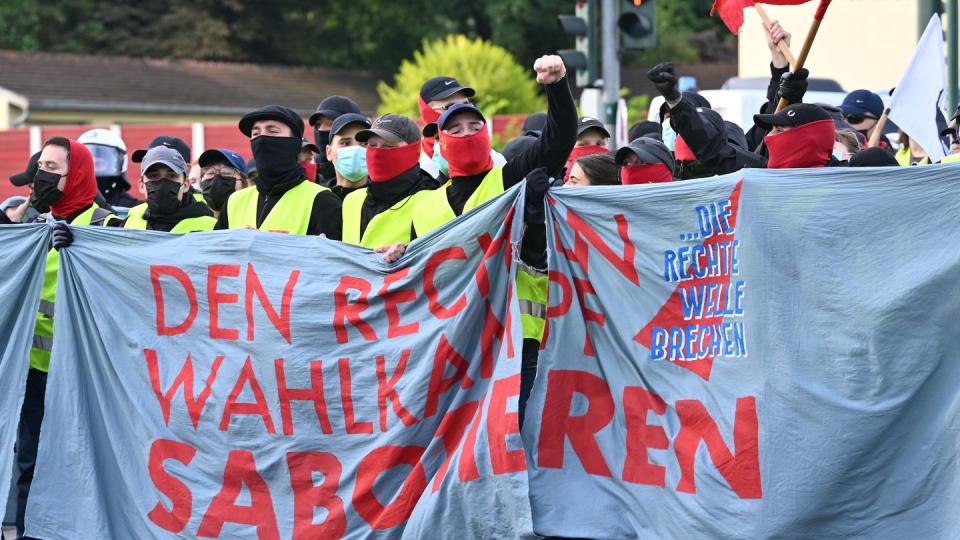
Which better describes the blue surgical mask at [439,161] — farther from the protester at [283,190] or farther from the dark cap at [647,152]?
the dark cap at [647,152]

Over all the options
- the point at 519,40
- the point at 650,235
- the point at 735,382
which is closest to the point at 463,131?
the point at 650,235

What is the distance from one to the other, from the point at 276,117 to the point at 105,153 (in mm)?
3354

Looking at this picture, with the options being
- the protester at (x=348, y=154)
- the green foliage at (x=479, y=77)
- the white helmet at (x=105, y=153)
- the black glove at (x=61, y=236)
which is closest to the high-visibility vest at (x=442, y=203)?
the protester at (x=348, y=154)

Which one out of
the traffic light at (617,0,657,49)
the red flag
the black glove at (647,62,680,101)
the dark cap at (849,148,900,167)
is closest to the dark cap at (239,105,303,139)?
the black glove at (647,62,680,101)

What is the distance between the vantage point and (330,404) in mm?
6801

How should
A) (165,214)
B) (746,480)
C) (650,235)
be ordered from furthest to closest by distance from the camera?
(165,214), (650,235), (746,480)

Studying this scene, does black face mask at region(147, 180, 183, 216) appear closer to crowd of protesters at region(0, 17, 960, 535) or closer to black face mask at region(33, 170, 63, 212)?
crowd of protesters at region(0, 17, 960, 535)

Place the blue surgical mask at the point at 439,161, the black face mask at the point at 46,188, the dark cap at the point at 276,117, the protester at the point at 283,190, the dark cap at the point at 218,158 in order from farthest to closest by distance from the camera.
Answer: the dark cap at the point at 218,158 < the blue surgical mask at the point at 439,161 < the black face mask at the point at 46,188 < the dark cap at the point at 276,117 < the protester at the point at 283,190

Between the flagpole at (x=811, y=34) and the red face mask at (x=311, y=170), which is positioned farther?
the red face mask at (x=311, y=170)

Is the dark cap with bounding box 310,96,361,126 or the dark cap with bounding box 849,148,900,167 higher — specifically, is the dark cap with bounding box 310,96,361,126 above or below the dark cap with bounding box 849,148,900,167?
above

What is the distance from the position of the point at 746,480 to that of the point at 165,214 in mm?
3600

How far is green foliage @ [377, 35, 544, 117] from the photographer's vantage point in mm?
36094

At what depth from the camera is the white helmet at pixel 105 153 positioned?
34.1ft

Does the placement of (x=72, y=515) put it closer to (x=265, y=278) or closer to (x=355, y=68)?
(x=265, y=278)
